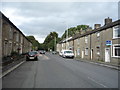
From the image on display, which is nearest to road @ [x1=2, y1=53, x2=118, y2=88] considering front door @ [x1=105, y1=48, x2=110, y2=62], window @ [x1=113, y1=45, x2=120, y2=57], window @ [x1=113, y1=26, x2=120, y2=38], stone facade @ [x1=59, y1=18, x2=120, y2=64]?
window @ [x1=113, y1=45, x2=120, y2=57]

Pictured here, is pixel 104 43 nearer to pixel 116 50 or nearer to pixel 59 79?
pixel 116 50

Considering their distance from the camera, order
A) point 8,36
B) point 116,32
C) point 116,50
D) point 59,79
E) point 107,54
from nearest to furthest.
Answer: point 59,79 < point 116,50 < point 116,32 < point 8,36 < point 107,54

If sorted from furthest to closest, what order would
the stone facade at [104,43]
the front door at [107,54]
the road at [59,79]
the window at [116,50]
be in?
the front door at [107,54] < the stone facade at [104,43] < the window at [116,50] < the road at [59,79]

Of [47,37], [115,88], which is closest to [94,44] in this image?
[115,88]

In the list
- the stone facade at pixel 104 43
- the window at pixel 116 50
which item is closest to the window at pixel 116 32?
the stone facade at pixel 104 43

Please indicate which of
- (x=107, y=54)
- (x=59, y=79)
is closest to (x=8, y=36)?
(x=107, y=54)

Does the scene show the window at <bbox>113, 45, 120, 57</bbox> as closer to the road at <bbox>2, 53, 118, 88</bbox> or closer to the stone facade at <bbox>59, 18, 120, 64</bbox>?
the stone facade at <bbox>59, 18, 120, 64</bbox>

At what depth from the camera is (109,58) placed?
74.9 feet

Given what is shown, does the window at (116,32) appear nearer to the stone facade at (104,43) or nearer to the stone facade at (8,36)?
the stone facade at (104,43)

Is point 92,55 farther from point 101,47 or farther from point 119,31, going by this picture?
point 119,31

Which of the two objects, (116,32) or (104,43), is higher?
(116,32)

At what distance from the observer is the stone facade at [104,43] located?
838 inches

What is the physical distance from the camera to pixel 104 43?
79.9 feet

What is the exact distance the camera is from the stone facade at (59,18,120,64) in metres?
21.3
